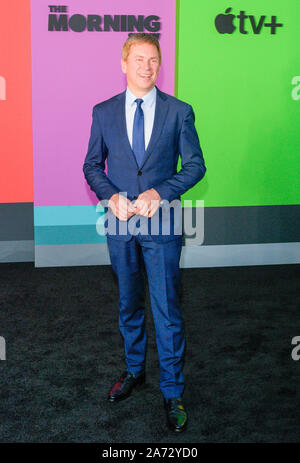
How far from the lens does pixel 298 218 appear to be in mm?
5105

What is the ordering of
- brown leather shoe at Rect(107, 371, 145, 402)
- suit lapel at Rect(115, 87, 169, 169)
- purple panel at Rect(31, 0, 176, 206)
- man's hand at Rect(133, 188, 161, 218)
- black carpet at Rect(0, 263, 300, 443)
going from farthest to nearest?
purple panel at Rect(31, 0, 176, 206)
brown leather shoe at Rect(107, 371, 145, 402)
black carpet at Rect(0, 263, 300, 443)
suit lapel at Rect(115, 87, 169, 169)
man's hand at Rect(133, 188, 161, 218)

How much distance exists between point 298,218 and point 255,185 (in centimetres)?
54

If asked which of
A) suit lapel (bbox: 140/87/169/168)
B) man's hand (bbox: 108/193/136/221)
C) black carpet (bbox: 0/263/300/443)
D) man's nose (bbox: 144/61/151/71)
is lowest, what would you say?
black carpet (bbox: 0/263/300/443)

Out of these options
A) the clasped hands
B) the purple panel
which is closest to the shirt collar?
the clasped hands

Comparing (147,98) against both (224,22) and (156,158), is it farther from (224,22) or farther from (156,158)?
(224,22)

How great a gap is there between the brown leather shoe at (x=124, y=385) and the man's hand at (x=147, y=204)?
94cm

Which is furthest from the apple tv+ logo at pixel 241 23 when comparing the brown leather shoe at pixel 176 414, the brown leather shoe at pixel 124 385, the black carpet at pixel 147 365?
the brown leather shoe at pixel 176 414

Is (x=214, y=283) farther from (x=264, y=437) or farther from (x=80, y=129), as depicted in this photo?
(x=264, y=437)

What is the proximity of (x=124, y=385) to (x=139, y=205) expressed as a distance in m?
0.98

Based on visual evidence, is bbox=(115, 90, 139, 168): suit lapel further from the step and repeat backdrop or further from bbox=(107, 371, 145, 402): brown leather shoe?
the step and repeat backdrop

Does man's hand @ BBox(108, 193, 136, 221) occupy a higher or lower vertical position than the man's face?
lower

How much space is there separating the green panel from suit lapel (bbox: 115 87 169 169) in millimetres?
2501

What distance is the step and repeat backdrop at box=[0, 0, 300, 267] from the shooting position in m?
4.58

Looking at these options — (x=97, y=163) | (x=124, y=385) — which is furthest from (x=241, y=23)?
(x=124, y=385)
